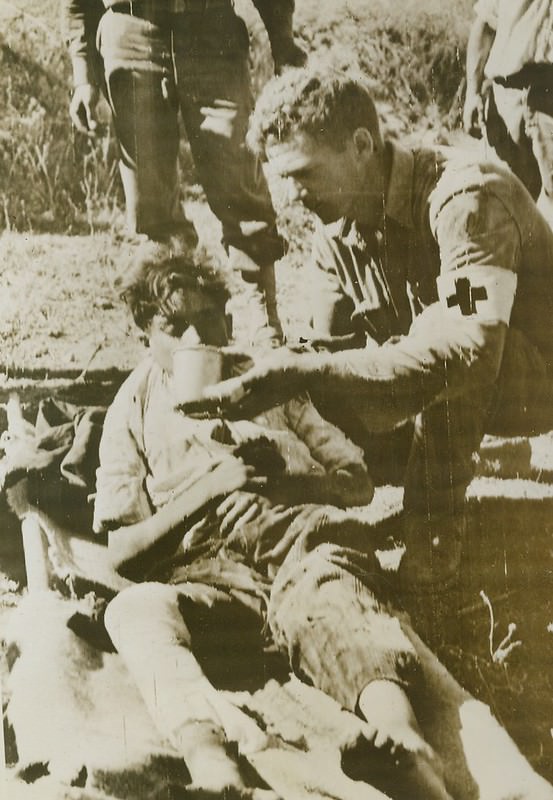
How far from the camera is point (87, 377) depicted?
13.2ft

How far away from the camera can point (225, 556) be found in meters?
3.83

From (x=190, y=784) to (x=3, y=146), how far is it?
273 centimetres

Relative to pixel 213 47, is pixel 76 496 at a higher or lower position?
lower

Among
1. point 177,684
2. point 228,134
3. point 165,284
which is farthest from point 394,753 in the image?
point 228,134

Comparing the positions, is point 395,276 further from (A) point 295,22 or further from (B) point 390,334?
(A) point 295,22

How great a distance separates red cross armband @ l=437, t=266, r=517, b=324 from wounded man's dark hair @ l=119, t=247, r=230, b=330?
36.9 inches

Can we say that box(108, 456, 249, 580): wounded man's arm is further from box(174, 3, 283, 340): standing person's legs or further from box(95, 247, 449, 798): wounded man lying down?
box(174, 3, 283, 340): standing person's legs

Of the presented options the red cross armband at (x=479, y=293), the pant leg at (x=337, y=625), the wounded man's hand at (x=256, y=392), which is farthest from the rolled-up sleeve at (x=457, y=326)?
the pant leg at (x=337, y=625)

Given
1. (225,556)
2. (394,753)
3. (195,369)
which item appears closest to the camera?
(394,753)

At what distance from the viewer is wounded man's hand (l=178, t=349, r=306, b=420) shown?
12.8 feet

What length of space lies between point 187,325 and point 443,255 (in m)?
1.11

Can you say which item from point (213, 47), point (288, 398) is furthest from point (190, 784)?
point (213, 47)

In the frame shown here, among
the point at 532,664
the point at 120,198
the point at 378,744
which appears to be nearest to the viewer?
the point at 378,744

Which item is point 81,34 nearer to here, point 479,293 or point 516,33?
point 516,33
